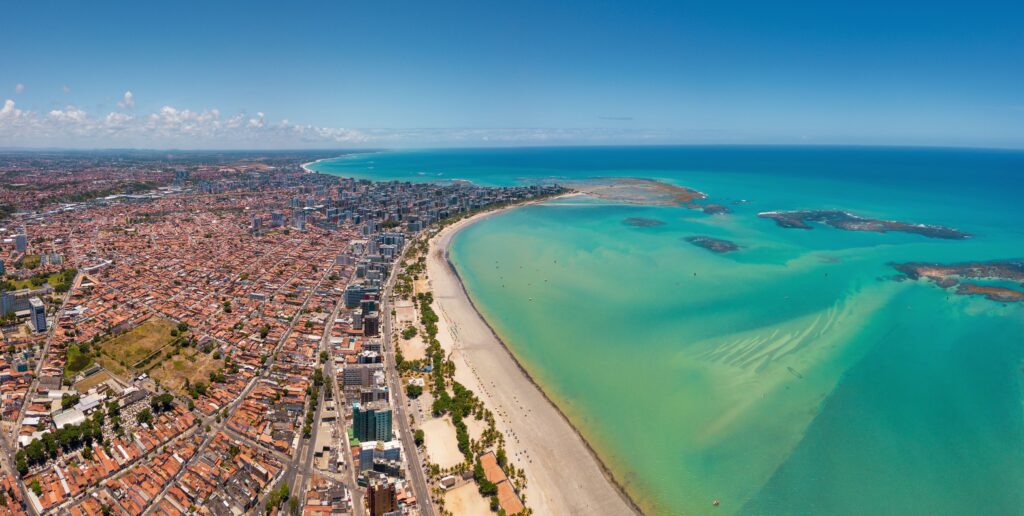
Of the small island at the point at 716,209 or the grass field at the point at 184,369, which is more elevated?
the small island at the point at 716,209

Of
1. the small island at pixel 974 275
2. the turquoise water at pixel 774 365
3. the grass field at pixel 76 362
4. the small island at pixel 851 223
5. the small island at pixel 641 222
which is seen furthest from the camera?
the small island at pixel 641 222

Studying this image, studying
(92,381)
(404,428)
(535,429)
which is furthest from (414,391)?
(92,381)

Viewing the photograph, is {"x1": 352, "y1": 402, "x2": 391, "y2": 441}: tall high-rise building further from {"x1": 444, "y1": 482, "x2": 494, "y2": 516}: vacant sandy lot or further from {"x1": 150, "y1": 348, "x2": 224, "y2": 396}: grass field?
{"x1": 150, "y1": 348, "x2": 224, "y2": 396}: grass field

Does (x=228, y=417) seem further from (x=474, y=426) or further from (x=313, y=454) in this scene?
(x=474, y=426)

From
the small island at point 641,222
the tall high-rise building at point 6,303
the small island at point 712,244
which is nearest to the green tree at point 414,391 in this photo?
the tall high-rise building at point 6,303

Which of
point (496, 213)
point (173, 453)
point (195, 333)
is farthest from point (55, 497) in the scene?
point (496, 213)

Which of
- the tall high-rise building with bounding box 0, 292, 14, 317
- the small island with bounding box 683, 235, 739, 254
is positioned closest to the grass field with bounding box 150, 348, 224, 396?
the tall high-rise building with bounding box 0, 292, 14, 317

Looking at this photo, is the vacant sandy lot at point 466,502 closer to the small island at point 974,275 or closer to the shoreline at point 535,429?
the shoreline at point 535,429
